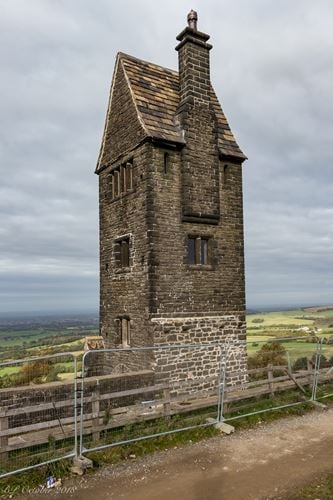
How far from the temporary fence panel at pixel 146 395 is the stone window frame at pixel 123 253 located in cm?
329

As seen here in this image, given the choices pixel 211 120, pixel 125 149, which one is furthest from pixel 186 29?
pixel 125 149

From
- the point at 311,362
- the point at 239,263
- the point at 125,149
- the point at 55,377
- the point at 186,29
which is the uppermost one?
the point at 186,29

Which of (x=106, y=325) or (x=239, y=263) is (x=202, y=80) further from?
(x=106, y=325)

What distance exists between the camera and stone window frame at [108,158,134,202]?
15578mm

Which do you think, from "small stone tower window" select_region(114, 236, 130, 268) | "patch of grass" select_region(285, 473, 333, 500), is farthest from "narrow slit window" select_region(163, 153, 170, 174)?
"patch of grass" select_region(285, 473, 333, 500)

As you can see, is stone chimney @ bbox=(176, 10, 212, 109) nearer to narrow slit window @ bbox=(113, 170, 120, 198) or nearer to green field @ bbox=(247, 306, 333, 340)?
narrow slit window @ bbox=(113, 170, 120, 198)

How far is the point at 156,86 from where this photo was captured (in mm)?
16328

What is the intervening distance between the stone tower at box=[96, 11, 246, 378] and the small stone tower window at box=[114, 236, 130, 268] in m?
0.06

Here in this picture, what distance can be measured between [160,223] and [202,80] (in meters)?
6.15

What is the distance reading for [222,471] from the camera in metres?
7.58

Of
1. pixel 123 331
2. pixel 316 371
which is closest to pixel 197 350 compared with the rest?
pixel 123 331

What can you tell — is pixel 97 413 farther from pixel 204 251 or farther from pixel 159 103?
pixel 159 103

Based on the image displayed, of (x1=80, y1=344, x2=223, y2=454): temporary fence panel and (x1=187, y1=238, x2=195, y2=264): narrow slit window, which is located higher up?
(x1=187, y1=238, x2=195, y2=264): narrow slit window

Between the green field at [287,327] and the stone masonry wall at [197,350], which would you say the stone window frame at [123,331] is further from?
the green field at [287,327]
